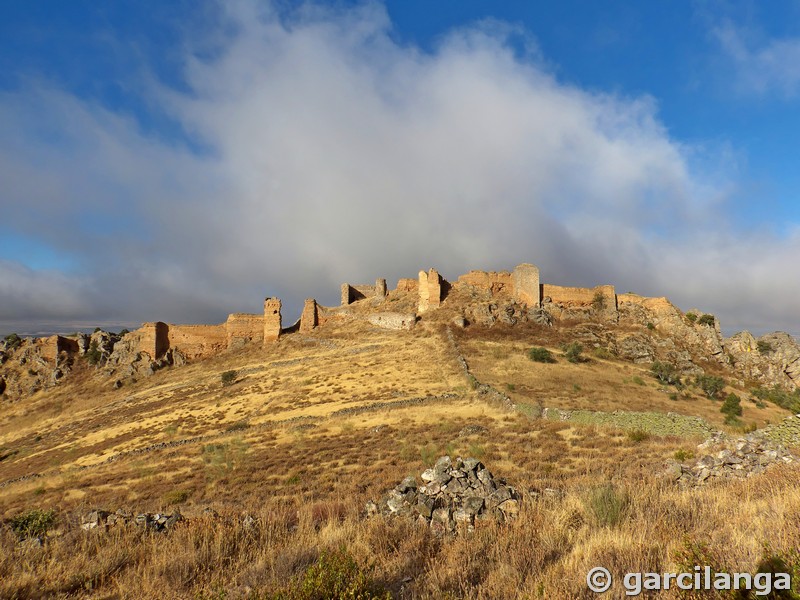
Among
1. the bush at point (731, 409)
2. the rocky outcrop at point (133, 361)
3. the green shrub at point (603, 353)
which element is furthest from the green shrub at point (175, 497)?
the rocky outcrop at point (133, 361)

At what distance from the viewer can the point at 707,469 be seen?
28.3 feet

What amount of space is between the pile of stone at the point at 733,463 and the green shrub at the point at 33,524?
11.8 metres

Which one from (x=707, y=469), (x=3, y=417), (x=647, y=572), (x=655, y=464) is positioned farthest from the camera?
(x=3, y=417)

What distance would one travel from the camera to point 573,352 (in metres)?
37.1

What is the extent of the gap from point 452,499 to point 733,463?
280 inches

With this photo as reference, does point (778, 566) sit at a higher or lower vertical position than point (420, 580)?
higher

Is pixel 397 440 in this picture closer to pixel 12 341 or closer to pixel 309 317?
pixel 309 317

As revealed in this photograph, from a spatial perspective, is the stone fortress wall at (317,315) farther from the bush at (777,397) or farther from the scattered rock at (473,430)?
the scattered rock at (473,430)

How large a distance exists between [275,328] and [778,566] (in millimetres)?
53920

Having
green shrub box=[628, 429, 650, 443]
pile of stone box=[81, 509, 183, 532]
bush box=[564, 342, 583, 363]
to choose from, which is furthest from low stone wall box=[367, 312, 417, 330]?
pile of stone box=[81, 509, 183, 532]

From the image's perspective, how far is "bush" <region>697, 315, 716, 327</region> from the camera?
53625 millimetres

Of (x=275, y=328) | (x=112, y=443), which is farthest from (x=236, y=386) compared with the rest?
(x=275, y=328)

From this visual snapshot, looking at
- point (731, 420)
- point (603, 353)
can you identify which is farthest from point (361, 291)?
point (731, 420)

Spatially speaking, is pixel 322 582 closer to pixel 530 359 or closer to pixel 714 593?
pixel 714 593
